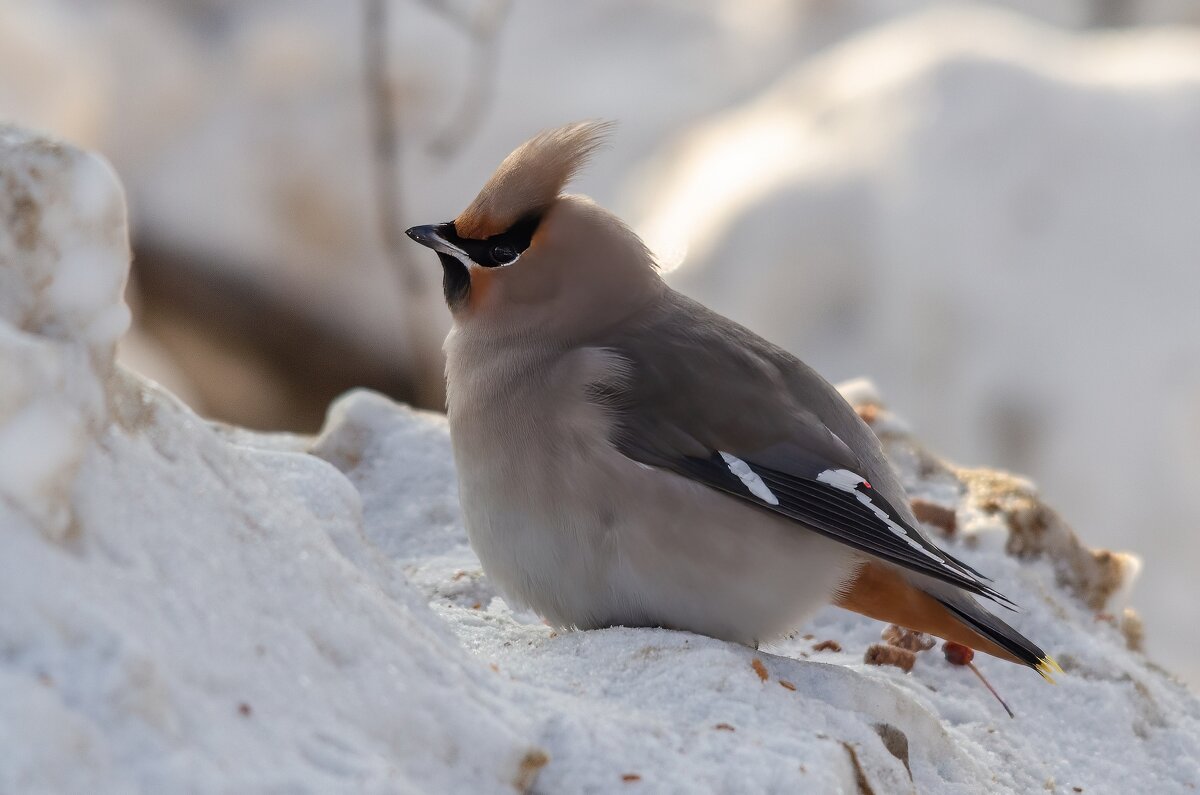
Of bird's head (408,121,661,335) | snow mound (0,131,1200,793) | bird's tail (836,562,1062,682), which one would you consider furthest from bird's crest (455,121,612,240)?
bird's tail (836,562,1062,682)

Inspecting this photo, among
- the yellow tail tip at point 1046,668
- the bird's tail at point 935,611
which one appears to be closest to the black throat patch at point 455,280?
the bird's tail at point 935,611

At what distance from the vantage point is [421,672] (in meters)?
1.53

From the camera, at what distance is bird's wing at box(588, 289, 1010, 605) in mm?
2170

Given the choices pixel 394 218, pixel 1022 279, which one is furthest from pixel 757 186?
pixel 394 218

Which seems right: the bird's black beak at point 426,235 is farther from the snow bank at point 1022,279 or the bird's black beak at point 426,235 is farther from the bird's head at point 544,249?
the snow bank at point 1022,279

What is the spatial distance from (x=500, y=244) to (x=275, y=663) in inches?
47.8

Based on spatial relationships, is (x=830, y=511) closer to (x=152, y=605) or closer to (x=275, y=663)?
(x=275, y=663)

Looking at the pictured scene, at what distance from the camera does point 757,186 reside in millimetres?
5879

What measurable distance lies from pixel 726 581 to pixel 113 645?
109 centimetres

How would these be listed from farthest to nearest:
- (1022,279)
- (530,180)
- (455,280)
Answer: (1022,279) → (455,280) → (530,180)

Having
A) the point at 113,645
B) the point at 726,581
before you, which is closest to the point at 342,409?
the point at 726,581

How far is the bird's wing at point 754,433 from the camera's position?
2170mm

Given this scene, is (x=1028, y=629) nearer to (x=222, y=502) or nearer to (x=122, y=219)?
(x=222, y=502)

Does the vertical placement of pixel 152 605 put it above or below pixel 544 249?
below
